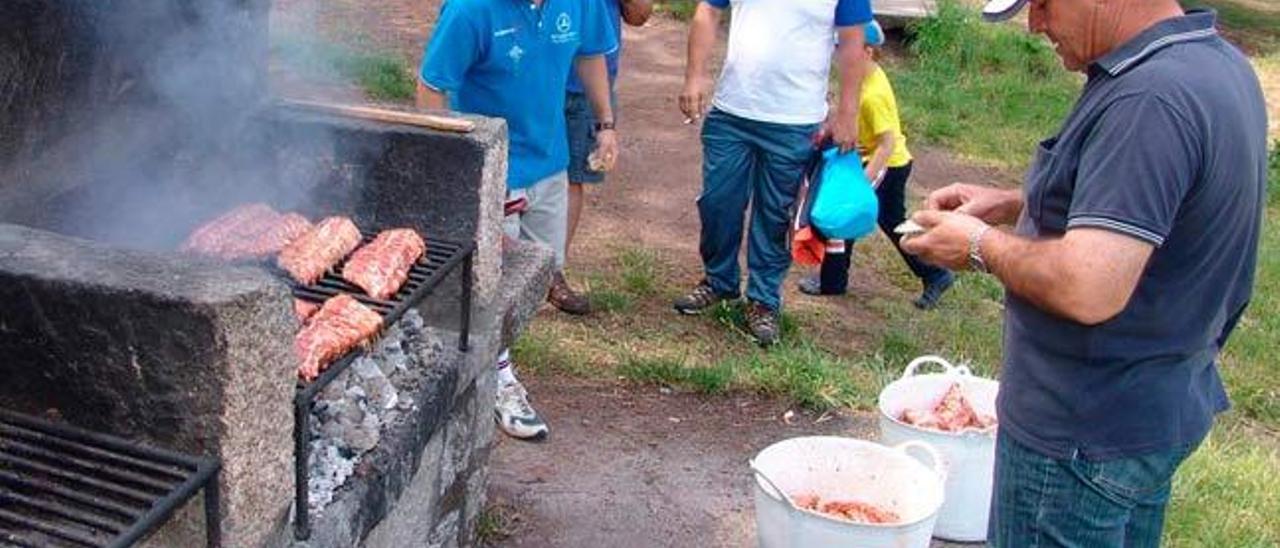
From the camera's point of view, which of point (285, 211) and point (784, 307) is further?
point (784, 307)

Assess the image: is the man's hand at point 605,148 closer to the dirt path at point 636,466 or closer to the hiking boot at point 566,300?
the hiking boot at point 566,300

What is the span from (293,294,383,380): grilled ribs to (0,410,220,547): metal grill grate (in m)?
0.40

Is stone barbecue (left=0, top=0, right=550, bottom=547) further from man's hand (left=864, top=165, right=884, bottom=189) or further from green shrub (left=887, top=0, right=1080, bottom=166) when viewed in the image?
green shrub (left=887, top=0, right=1080, bottom=166)

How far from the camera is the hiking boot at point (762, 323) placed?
6.09 m

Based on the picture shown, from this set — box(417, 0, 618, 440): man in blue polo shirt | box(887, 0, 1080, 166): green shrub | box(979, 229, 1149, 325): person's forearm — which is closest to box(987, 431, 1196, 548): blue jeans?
box(979, 229, 1149, 325): person's forearm

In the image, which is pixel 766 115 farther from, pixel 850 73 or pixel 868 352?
pixel 868 352

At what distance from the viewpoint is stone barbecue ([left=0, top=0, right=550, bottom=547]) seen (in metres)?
2.26

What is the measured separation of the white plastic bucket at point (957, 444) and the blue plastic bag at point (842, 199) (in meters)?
1.63

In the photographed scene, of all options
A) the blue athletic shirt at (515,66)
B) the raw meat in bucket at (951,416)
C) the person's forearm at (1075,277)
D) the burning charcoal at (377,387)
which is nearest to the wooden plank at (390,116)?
the burning charcoal at (377,387)

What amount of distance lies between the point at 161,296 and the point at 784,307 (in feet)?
15.7

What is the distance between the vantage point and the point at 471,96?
4848 mm

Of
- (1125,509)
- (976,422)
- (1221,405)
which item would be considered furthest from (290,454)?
(976,422)

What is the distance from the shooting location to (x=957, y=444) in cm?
411

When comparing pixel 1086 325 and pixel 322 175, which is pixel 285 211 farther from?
pixel 1086 325
